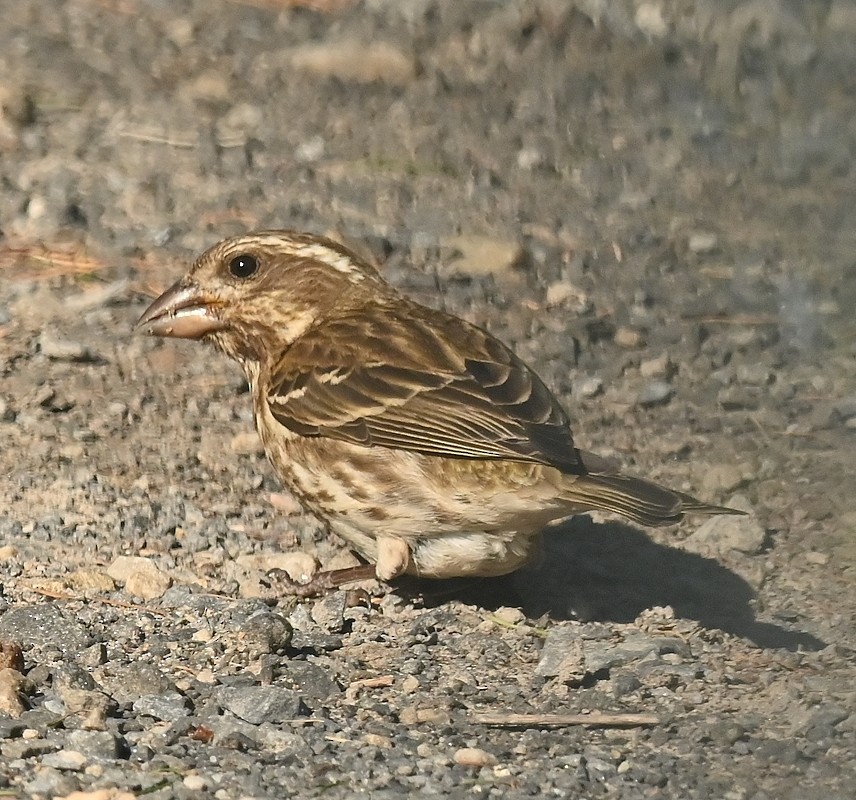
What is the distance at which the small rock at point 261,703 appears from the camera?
14.4 feet

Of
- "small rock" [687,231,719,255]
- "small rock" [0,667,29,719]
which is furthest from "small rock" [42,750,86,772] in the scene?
"small rock" [687,231,719,255]

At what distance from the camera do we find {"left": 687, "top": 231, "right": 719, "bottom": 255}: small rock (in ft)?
25.1

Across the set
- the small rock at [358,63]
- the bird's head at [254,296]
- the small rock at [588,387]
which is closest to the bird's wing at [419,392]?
the bird's head at [254,296]

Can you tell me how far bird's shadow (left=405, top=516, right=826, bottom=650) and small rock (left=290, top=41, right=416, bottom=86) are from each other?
162 inches

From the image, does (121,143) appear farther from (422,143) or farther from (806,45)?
(806,45)

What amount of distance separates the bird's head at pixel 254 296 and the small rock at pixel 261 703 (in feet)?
5.53

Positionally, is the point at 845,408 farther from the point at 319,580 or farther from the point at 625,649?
the point at 319,580

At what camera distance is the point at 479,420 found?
202 inches

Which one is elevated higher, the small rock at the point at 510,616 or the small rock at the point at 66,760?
the small rock at the point at 66,760

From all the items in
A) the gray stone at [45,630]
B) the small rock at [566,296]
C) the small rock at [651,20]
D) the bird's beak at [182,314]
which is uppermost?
the small rock at [651,20]

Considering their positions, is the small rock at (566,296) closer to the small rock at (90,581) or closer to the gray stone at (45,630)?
the small rock at (90,581)

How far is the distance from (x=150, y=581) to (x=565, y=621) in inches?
51.6

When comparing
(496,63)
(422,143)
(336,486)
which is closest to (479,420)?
(336,486)

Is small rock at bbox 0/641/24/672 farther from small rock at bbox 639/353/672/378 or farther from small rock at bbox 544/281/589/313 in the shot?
small rock at bbox 544/281/589/313
